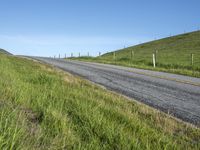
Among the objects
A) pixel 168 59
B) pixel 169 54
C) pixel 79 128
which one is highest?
pixel 169 54

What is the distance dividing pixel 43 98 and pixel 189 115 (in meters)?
3.02

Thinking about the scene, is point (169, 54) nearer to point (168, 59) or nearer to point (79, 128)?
point (168, 59)

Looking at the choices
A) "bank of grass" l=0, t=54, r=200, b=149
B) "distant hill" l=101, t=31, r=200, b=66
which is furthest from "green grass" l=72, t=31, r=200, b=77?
"bank of grass" l=0, t=54, r=200, b=149

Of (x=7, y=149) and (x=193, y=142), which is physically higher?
(x=7, y=149)

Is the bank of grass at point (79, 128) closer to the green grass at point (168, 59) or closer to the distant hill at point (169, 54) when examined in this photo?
the green grass at point (168, 59)

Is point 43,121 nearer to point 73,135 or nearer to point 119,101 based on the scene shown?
point 73,135

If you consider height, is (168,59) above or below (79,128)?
above

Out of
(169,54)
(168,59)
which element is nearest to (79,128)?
(168,59)

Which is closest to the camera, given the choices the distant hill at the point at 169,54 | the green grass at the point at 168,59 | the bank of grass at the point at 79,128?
the bank of grass at the point at 79,128

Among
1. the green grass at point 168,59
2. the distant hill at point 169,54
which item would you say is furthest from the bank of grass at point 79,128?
the distant hill at point 169,54

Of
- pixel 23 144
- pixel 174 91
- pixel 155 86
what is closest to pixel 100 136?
pixel 23 144

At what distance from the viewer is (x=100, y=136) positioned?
4.66 m

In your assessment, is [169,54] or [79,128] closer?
[79,128]

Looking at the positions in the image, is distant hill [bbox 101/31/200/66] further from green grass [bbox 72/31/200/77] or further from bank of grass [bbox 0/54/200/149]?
bank of grass [bbox 0/54/200/149]
